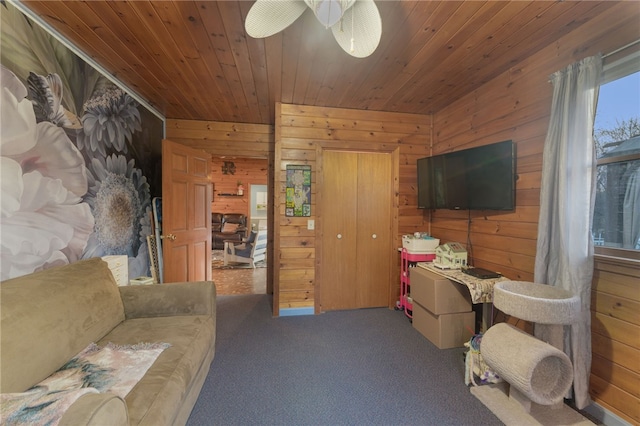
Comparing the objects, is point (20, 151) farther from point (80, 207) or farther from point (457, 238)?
point (457, 238)

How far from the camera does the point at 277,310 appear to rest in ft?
9.68

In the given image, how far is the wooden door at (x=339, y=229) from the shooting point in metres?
3.06

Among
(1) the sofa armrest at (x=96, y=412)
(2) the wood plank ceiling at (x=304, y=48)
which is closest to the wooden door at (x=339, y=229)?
(2) the wood plank ceiling at (x=304, y=48)

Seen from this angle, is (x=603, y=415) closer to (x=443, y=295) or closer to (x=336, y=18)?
(x=443, y=295)

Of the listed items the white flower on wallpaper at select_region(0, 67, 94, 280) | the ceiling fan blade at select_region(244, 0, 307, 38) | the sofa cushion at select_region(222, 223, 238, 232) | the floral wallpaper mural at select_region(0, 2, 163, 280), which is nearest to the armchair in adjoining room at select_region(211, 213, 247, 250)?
the sofa cushion at select_region(222, 223, 238, 232)

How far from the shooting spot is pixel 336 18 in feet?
3.89

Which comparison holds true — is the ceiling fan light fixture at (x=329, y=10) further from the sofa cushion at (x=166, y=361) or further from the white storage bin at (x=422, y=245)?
the white storage bin at (x=422, y=245)

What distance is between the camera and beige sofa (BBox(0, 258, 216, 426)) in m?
1.01

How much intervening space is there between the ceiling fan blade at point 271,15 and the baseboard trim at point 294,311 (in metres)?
2.68

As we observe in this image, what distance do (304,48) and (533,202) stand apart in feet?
6.98

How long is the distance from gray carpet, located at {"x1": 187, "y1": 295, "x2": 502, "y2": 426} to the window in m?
1.34

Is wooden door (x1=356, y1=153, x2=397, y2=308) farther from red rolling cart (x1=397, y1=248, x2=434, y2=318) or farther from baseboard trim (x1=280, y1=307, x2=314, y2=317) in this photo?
baseboard trim (x1=280, y1=307, x2=314, y2=317)

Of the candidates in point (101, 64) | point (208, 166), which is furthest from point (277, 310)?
point (101, 64)

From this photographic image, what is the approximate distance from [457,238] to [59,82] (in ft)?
12.0
